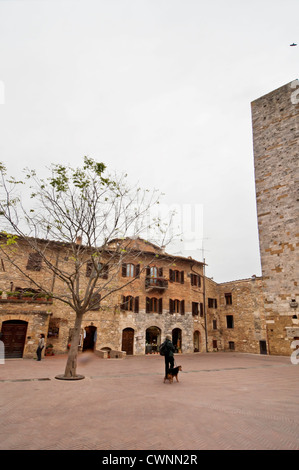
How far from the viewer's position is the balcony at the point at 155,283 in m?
25.2

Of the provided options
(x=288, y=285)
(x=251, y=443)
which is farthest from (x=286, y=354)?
(x=251, y=443)

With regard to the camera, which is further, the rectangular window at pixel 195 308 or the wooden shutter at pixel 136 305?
the rectangular window at pixel 195 308

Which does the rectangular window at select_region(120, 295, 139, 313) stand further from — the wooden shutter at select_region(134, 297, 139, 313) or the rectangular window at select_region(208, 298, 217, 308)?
the rectangular window at select_region(208, 298, 217, 308)

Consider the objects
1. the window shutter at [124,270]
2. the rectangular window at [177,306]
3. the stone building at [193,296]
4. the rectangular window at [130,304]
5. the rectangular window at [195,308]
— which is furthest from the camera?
the rectangular window at [195,308]

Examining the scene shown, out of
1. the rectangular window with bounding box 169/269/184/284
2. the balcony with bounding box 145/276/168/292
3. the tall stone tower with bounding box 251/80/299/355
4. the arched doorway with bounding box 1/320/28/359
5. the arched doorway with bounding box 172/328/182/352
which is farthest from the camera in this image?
the rectangular window with bounding box 169/269/184/284

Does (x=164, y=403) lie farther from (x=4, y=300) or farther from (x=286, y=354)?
(x=4, y=300)

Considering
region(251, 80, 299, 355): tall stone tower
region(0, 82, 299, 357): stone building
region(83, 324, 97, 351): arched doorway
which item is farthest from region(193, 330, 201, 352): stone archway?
region(251, 80, 299, 355): tall stone tower

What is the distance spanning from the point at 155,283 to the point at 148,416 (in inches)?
806

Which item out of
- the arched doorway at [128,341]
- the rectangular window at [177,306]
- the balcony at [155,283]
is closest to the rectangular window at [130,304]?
the balcony at [155,283]

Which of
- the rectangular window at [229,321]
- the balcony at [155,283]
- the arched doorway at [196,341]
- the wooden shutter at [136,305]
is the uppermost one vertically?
the balcony at [155,283]

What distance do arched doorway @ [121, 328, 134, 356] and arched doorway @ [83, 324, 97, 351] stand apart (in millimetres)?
2596

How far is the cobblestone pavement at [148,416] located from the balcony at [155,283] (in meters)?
16.3

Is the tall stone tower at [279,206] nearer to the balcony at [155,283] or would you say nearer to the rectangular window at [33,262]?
the balcony at [155,283]

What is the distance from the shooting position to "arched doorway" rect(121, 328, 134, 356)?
917 inches
